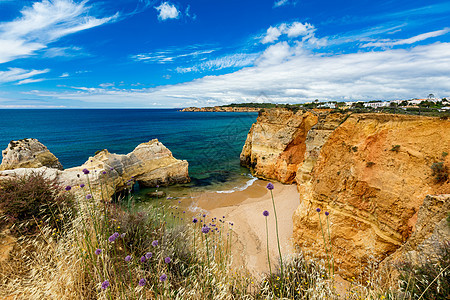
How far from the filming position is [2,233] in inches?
164

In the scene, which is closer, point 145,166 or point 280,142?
point 145,166

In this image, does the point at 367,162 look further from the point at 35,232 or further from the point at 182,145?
the point at 182,145

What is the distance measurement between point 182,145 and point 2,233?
3814 cm

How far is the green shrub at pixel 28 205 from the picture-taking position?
14.4ft

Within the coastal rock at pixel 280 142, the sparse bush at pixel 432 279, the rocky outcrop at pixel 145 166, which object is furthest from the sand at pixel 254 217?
the rocky outcrop at pixel 145 166

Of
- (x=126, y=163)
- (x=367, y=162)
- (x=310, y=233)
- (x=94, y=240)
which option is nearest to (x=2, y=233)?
(x=94, y=240)

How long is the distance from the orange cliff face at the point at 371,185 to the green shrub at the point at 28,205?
25.9 feet

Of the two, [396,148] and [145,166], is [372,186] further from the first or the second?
[145,166]

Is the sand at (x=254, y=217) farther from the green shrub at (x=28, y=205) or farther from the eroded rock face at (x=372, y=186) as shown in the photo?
the green shrub at (x=28, y=205)

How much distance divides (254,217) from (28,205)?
12.8 meters

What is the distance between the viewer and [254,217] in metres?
14.8

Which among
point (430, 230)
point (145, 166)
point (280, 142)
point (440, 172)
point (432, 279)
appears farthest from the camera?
point (280, 142)

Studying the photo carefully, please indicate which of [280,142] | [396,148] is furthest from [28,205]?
[280,142]

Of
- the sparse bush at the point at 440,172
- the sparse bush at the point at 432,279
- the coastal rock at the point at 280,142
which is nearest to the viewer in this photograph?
the sparse bush at the point at 432,279
